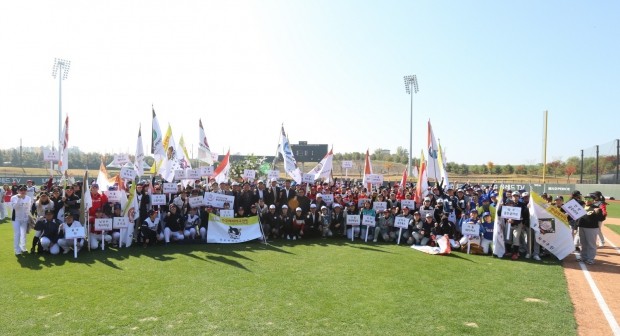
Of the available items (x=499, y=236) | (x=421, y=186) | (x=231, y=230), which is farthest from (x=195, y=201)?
(x=499, y=236)

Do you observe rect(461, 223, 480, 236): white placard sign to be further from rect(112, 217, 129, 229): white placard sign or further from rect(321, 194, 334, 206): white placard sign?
rect(112, 217, 129, 229): white placard sign

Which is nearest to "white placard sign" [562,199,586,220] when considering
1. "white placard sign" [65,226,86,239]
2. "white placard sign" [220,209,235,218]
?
"white placard sign" [220,209,235,218]

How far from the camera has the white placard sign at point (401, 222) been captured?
13695 mm

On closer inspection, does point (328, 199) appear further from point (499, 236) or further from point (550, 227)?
point (550, 227)

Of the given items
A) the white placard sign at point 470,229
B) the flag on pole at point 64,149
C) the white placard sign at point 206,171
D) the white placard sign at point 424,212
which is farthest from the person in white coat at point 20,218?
the white placard sign at point 470,229

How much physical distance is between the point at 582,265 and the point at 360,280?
6743 millimetres

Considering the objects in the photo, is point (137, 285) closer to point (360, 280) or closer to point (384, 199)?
point (360, 280)

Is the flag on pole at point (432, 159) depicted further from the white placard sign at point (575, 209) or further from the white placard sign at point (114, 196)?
the white placard sign at point (114, 196)

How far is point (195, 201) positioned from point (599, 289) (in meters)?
11.5

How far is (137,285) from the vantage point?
27.0ft

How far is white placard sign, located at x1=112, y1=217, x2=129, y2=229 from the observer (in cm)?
1202

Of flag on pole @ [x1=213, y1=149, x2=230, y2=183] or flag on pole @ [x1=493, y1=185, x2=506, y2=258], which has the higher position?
flag on pole @ [x1=213, y1=149, x2=230, y2=183]

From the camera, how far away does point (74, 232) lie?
1090 centimetres

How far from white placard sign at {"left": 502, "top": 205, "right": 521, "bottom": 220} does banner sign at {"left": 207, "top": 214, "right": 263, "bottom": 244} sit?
7.54 meters
